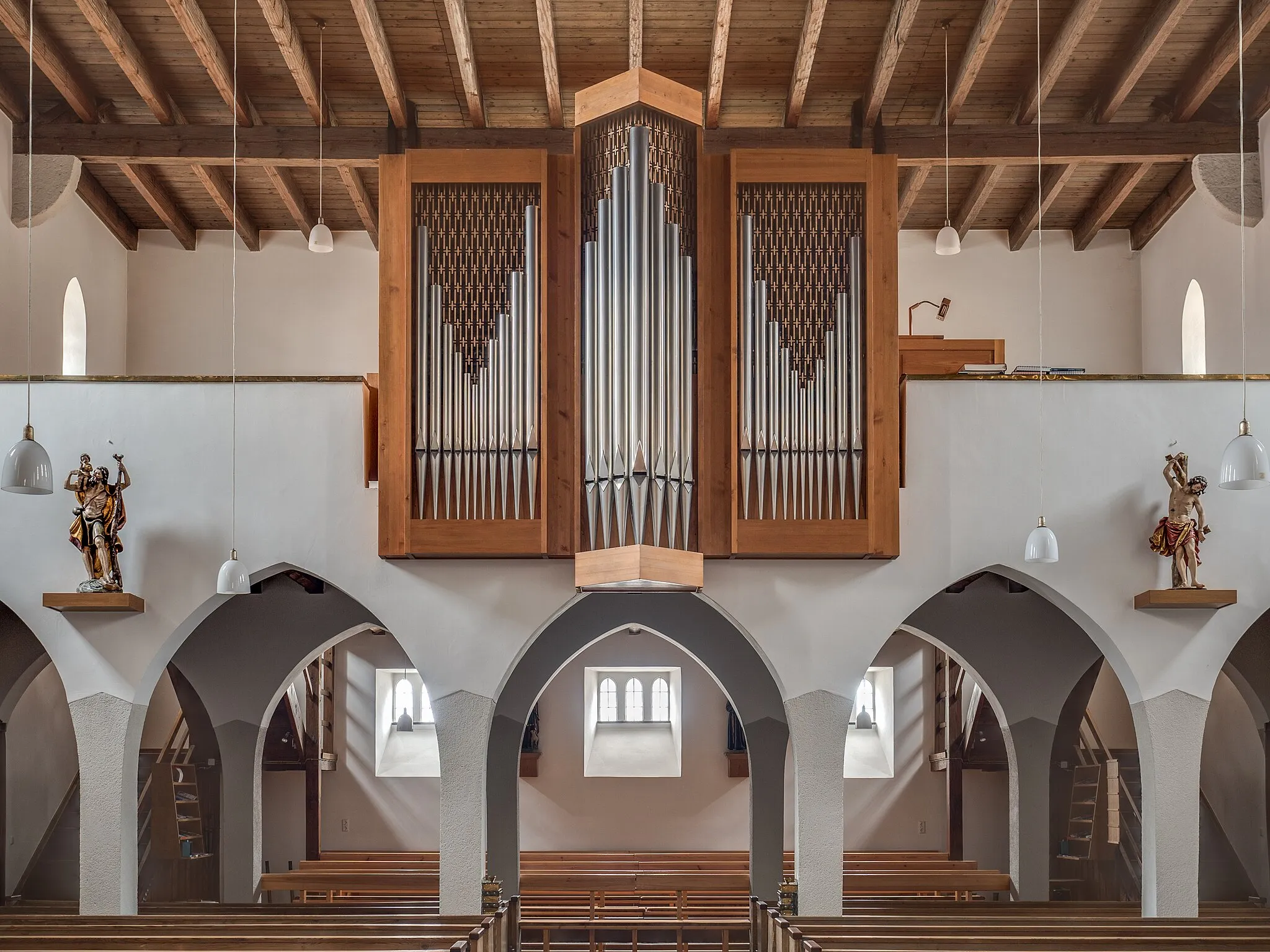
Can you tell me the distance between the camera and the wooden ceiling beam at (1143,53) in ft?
35.2

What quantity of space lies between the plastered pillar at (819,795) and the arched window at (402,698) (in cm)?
912

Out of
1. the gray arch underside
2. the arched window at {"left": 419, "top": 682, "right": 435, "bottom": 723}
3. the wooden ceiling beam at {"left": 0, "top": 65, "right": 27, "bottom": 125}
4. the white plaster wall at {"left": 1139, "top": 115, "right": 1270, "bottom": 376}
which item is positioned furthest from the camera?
the arched window at {"left": 419, "top": 682, "right": 435, "bottom": 723}

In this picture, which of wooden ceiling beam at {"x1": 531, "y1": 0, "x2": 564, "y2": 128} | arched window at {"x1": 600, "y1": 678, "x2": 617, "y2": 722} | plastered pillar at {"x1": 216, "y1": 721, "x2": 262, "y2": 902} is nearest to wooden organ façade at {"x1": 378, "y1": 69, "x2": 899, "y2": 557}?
wooden ceiling beam at {"x1": 531, "y1": 0, "x2": 564, "y2": 128}

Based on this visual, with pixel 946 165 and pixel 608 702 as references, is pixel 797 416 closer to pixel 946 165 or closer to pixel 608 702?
pixel 946 165

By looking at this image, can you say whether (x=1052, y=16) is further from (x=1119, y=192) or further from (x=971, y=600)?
(x=971, y=600)

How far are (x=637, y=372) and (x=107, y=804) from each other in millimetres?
5080

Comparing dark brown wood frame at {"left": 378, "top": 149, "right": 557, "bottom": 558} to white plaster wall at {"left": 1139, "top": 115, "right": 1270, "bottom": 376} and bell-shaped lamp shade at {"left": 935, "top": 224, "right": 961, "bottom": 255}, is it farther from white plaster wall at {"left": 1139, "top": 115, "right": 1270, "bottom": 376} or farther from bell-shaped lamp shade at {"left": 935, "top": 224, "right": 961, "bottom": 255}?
white plaster wall at {"left": 1139, "top": 115, "right": 1270, "bottom": 376}

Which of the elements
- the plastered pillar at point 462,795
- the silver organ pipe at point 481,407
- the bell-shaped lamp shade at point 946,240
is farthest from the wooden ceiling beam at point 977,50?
the plastered pillar at point 462,795

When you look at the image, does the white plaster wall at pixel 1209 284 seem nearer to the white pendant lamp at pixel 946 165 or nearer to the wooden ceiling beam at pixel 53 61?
the white pendant lamp at pixel 946 165

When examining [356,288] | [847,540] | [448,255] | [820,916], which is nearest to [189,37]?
[448,255]

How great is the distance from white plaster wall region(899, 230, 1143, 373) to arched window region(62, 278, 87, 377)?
8.64 m

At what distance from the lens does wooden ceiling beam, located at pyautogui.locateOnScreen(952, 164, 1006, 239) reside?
45.7 feet

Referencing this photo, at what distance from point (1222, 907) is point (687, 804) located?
24.2 feet

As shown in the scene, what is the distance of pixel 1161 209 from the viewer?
14.6 metres
